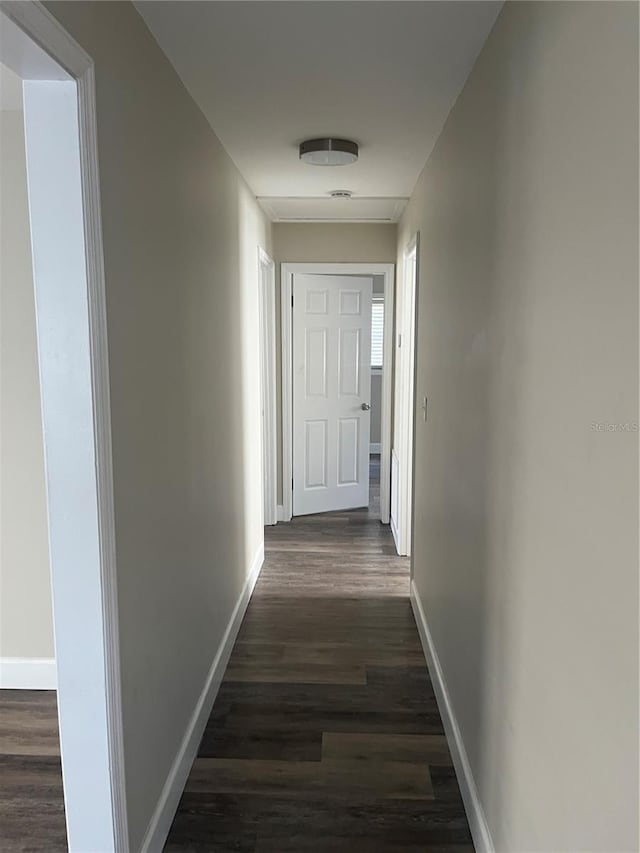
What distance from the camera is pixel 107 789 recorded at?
153 centimetres

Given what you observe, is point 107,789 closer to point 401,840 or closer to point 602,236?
point 401,840

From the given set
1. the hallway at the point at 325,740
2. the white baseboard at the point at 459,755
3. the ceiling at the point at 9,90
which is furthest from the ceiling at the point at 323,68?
the hallway at the point at 325,740

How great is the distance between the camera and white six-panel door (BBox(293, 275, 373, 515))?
513 centimetres

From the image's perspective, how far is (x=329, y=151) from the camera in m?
2.76

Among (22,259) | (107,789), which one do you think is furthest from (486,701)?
(22,259)

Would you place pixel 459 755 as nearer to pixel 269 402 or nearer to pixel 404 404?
pixel 404 404

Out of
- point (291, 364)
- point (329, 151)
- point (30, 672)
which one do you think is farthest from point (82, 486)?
point (291, 364)

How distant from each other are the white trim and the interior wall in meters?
3.37

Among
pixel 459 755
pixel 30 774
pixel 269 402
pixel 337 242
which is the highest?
pixel 337 242

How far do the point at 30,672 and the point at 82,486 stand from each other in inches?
68.7

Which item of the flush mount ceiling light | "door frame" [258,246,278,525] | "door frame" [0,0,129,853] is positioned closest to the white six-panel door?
"door frame" [258,246,278,525]

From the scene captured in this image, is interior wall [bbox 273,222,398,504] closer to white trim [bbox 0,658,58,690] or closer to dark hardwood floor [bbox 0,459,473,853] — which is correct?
dark hardwood floor [bbox 0,459,473,853]

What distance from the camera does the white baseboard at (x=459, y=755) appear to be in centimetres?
181

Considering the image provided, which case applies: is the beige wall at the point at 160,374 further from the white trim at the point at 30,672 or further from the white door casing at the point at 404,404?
the white door casing at the point at 404,404
